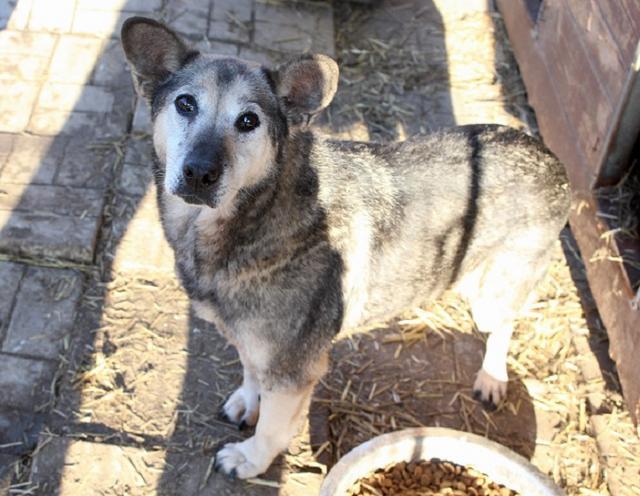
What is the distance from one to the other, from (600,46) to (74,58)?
13.2 feet

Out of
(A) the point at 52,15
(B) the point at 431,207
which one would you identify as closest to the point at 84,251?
(B) the point at 431,207

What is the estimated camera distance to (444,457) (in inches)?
162

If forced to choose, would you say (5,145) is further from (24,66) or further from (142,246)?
(142,246)

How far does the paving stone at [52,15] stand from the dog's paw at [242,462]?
14.0 ft

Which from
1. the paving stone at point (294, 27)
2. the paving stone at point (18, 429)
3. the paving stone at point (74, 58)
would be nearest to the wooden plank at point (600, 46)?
the paving stone at point (294, 27)

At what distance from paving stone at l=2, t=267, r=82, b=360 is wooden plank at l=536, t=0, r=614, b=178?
3500 mm

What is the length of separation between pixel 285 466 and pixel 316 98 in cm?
192

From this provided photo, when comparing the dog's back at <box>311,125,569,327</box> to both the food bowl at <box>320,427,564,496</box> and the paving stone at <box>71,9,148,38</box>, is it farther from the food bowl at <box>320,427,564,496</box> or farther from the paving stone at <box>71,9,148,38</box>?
the paving stone at <box>71,9,148,38</box>

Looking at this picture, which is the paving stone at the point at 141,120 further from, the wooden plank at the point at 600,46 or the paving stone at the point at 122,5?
the wooden plank at the point at 600,46

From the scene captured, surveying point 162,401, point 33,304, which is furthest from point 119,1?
point 162,401

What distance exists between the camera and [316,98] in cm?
374

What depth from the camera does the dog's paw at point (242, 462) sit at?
426 centimetres

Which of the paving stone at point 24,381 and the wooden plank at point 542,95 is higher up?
the wooden plank at point 542,95

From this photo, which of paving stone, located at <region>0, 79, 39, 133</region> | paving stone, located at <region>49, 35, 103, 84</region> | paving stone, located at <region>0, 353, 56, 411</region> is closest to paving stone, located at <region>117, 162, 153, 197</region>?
paving stone, located at <region>0, 79, 39, 133</region>
